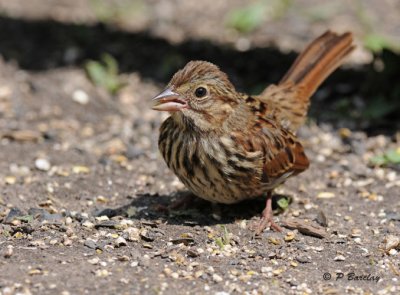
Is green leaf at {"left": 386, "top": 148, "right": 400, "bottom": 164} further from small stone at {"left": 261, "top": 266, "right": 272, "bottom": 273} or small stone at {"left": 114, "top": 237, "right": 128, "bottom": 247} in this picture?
small stone at {"left": 114, "top": 237, "right": 128, "bottom": 247}

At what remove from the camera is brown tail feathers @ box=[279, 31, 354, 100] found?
6.01 m

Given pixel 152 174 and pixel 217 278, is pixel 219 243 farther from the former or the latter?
pixel 152 174

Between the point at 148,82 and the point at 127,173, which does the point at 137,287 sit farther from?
the point at 148,82

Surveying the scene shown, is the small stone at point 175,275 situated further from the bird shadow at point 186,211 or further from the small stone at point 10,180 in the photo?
the small stone at point 10,180

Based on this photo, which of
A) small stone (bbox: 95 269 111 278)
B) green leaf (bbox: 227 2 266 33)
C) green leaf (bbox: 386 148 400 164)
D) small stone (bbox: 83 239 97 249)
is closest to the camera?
small stone (bbox: 95 269 111 278)

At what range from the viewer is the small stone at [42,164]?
6008 millimetres

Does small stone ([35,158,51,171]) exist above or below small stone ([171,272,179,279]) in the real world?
above

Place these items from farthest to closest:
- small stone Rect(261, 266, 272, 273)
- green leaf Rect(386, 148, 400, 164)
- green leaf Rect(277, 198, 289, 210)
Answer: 1. green leaf Rect(386, 148, 400, 164)
2. green leaf Rect(277, 198, 289, 210)
3. small stone Rect(261, 266, 272, 273)

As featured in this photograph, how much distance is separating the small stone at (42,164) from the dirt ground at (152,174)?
0.05 feet

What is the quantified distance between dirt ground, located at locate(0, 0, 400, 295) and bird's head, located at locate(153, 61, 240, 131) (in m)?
0.70

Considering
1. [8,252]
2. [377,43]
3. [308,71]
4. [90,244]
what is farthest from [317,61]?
[8,252]

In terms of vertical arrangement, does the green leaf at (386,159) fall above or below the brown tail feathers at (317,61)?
below

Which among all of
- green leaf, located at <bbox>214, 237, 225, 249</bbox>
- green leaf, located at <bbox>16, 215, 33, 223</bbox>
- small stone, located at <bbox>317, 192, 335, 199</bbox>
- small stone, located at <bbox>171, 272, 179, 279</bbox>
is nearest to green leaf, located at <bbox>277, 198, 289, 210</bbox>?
small stone, located at <bbox>317, 192, 335, 199</bbox>

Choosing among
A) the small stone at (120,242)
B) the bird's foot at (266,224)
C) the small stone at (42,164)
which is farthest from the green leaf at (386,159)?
the small stone at (42,164)
